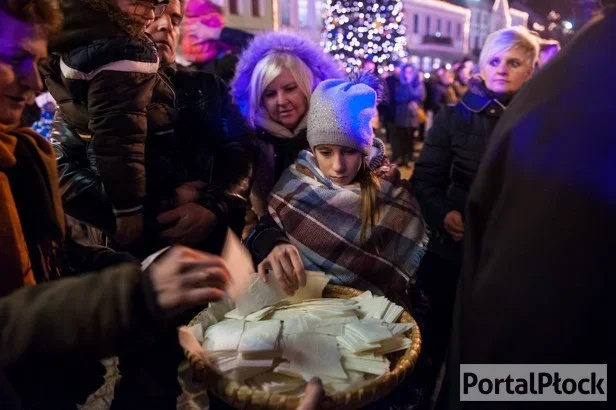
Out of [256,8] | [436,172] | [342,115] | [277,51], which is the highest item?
[256,8]

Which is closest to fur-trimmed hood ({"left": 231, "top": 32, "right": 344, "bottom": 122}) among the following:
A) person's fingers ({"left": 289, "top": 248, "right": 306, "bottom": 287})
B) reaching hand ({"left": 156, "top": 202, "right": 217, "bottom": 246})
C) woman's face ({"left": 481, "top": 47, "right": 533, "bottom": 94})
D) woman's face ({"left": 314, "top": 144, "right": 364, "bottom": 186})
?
woman's face ({"left": 314, "top": 144, "right": 364, "bottom": 186})

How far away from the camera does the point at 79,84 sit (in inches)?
66.9

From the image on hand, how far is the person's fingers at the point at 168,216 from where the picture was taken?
198 cm

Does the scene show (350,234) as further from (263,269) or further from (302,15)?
(302,15)

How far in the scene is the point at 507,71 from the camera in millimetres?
2727

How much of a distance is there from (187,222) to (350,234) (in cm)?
67

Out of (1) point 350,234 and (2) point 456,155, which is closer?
(1) point 350,234

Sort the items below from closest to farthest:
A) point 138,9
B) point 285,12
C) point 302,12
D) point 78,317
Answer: point 78,317 → point 138,9 → point 285,12 → point 302,12

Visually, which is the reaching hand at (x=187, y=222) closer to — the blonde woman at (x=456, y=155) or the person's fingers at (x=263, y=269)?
the person's fingers at (x=263, y=269)

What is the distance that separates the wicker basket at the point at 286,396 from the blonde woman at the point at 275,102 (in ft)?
3.89

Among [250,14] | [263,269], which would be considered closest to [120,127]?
[263,269]

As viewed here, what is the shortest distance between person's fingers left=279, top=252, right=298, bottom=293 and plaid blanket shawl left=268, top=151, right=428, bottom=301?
0.38 metres

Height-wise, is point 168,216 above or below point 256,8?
below

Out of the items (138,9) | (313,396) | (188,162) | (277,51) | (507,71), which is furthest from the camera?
(507,71)
